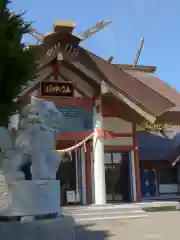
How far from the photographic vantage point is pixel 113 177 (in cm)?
1683

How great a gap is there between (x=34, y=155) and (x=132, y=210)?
22.5 feet

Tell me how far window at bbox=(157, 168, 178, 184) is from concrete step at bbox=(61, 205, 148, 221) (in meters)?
8.84

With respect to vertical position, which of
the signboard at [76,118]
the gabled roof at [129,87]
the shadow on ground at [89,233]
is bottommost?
the shadow on ground at [89,233]

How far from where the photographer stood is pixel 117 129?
16.2m

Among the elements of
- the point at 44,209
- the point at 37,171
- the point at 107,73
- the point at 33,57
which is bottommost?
the point at 44,209

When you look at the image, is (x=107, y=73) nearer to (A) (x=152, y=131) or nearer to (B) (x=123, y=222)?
(B) (x=123, y=222)

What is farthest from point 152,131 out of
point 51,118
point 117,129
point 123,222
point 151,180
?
point 51,118

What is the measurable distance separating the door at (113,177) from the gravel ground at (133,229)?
14.2ft

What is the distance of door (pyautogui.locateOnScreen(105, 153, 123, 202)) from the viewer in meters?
16.6

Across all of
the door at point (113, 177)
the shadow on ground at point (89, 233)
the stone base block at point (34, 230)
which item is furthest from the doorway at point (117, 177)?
the stone base block at point (34, 230)

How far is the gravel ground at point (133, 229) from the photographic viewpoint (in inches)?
347

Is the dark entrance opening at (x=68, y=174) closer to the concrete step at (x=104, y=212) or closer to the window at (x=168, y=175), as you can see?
the concrete step at (x=104, y=212)

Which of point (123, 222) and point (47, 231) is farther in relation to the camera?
point (123, 222)

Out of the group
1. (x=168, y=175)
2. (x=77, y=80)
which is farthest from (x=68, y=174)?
(x=168, y=175)
